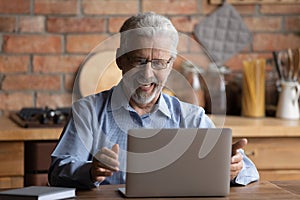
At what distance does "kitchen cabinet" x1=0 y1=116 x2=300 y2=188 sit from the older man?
707 millimetres

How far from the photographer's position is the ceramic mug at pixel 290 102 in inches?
144

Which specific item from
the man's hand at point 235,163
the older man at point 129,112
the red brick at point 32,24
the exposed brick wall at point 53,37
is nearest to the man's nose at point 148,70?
the older man at point 129,112

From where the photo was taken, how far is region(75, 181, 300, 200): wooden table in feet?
7.05

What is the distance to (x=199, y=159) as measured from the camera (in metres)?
2.06

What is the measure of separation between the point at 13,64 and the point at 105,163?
1.69 meters

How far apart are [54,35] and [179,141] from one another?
181 cm

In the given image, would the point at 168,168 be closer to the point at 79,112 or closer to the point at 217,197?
the point at 217,197

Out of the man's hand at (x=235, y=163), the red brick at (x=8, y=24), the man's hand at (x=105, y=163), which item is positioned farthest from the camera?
the red brick at (x=8, y=24)

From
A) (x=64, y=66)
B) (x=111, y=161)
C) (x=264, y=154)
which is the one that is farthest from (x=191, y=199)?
(x=64, y=66)

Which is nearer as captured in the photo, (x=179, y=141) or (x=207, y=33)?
(x=179, y=141)

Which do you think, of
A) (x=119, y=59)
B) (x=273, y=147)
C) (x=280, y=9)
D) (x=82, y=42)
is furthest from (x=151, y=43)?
(x=280, y=9)

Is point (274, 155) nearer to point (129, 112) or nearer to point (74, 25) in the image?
point (129, 112)

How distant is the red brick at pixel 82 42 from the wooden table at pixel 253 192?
1539 mm

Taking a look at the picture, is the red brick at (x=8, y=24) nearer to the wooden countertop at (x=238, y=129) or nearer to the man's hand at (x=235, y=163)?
the wooden countertop at (x=238, y=129)
